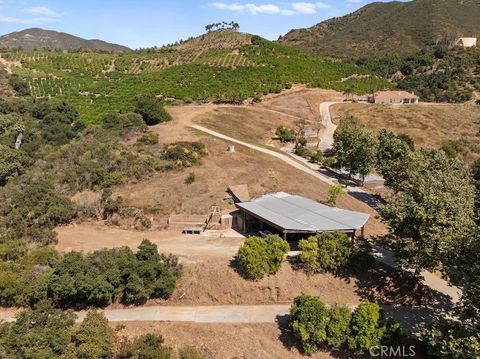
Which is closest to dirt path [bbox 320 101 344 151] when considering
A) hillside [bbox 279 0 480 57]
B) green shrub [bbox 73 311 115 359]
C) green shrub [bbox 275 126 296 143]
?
green shrub [bbox 275 126 296 143]

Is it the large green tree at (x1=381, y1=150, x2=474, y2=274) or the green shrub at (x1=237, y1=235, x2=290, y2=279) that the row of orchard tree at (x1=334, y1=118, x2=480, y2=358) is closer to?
the large green tree at (x1=381, y1=150, x2=474, y2=274)

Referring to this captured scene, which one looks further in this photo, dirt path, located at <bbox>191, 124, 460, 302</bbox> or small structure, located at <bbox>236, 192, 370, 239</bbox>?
small structure, located at <bbox>236, 192, 370, 239</bbox>

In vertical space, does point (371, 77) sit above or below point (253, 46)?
below

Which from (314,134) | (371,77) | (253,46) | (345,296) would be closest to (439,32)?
(371,77)

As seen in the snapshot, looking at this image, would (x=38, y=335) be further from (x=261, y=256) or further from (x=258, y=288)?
(x=261, y=256)

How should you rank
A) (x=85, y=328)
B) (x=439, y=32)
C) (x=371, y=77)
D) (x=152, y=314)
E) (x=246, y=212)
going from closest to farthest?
(x=85, y=328), (x=152, y=314), (x=246, y=212), (x=371, y=77), (x=439, y=32)

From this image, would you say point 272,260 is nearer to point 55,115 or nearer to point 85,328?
point 85,328
